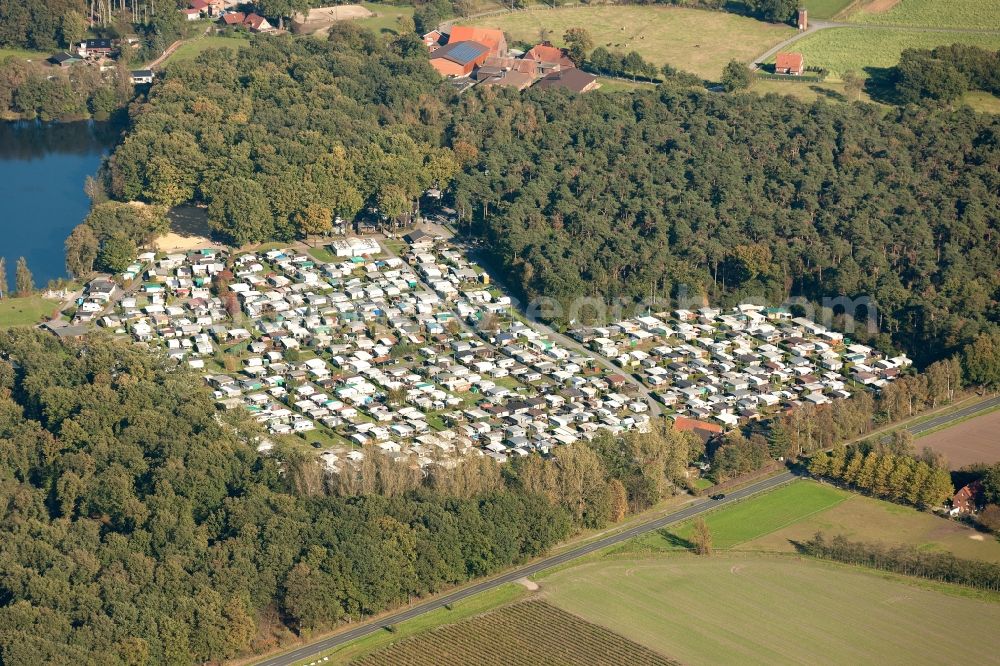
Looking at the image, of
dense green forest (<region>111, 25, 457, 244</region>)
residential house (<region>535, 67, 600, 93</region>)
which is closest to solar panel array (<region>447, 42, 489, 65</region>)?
dense green forest (<region>111, 25, 457, 244</region>)

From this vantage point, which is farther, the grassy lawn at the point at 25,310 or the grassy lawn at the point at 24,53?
the grassy lawn at the point at 24,53

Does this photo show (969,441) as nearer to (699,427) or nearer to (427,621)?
(699,427)

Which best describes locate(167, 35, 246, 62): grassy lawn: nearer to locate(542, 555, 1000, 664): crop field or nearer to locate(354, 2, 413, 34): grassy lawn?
locate(354, 2, 413, 34): grassy lawn

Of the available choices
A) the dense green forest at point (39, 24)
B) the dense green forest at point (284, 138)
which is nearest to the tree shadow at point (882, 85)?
the dense green forest at point (284, 138)

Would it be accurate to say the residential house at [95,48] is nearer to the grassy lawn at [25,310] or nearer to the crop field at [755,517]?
the grassy lawn at [25,310]

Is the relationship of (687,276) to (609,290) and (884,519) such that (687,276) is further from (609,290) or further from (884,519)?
(884,519)

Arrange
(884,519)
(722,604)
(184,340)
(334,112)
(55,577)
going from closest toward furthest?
(55,577) < (722,604) < (884,519) < (184,340) < (334,112)

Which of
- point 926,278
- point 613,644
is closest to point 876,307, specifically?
point 926,278
